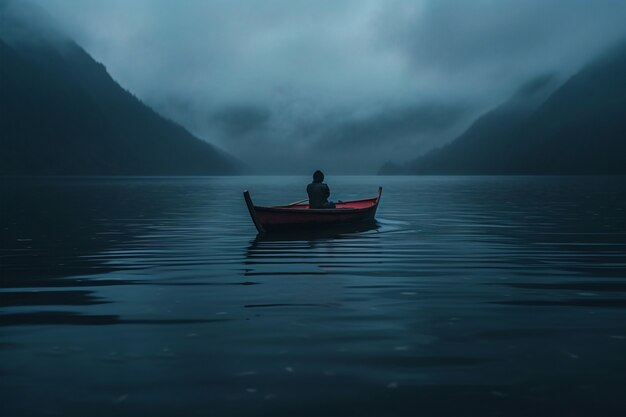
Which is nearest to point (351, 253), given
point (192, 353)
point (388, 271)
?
point (388, 271)

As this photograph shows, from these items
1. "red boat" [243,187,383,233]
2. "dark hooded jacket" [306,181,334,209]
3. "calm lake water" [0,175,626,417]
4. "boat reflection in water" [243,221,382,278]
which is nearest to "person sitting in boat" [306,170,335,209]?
"dark hooded jacket" [306,181,334,209]

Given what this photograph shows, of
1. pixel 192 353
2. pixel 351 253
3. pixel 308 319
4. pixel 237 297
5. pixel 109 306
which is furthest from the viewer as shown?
pixel 351 253

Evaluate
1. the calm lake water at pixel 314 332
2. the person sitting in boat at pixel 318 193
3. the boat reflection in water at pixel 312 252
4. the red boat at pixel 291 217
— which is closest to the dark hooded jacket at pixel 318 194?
the person sitting in boat at pixel 318 193

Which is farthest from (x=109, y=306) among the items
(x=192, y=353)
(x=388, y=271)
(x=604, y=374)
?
(x=604, y=374)

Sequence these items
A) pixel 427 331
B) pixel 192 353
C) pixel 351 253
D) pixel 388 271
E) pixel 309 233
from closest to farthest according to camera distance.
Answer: pixel 192 353 → pixel 427 331 → pixel 388 271 → pixel 351 253 → pixel 309 233

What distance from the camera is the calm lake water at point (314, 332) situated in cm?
659

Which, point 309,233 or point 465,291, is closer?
point 465,291

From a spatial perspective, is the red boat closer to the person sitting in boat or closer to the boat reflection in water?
the boat reflection in water

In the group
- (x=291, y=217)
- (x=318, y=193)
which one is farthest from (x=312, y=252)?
(x=318, y=193)

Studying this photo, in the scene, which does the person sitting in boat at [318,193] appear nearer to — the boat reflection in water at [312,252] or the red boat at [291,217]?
the red boat at [291,217]

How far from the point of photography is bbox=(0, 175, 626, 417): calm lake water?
21.6 feet

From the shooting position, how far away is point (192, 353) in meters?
8.21

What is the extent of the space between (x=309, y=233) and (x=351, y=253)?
246 inches

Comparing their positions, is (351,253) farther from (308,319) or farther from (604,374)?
(604,374)
